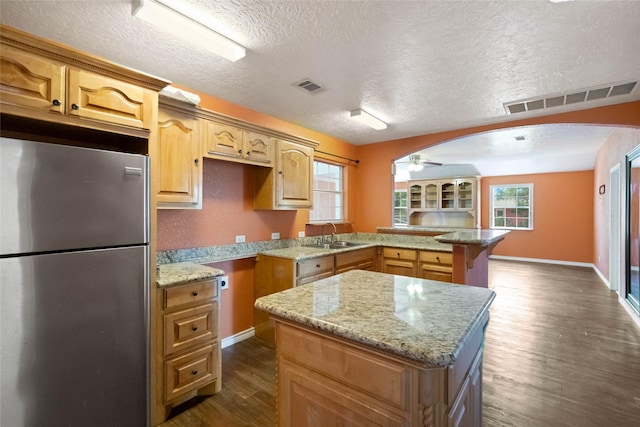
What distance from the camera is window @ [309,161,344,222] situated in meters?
4.18

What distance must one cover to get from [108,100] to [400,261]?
11.4 ft

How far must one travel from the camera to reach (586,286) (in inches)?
205

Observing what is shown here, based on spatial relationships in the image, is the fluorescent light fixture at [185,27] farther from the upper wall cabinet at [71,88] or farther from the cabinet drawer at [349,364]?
the cabinet drawer at [349,364]

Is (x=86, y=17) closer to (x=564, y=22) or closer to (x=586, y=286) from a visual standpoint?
(x=564, y=22)

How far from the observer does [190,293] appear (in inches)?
80.9

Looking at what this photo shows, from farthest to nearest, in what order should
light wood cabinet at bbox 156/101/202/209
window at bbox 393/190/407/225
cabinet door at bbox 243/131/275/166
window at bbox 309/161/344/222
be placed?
window at bbox 393/190/407/225 < window at bbox 309/161/344/222 < cabinet door at bbox 243/131/275/166 < light wood cabinet at bbox 156/101/202/209

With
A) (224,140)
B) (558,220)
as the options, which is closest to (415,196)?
(558,220)

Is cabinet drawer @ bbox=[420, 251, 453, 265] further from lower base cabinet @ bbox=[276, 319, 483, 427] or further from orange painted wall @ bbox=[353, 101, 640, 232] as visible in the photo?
lower base cabinet @ bbox=[276, 319, 483, 427]

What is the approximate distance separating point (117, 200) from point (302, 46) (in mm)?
1480

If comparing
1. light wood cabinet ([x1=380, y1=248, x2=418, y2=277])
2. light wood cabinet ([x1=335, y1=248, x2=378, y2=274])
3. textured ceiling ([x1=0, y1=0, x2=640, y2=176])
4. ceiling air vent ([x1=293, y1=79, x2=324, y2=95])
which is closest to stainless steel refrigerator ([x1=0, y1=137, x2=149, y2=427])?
textured ceiling ([x1=0, y1=0, x2=640, y2=176])

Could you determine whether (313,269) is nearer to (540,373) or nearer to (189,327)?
(189,327)

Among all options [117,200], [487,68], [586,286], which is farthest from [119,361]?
[586,286]

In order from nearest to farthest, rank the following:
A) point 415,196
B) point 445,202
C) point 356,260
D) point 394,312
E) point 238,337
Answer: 1. point 394,312
2. point 238,337
3. point 356,260
4. point 445,202
5. point 415,196

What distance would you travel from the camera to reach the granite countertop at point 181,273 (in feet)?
6.40
